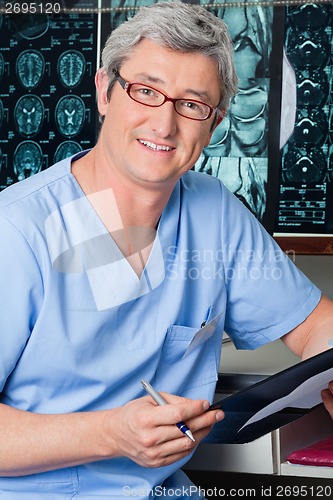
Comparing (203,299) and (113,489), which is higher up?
(203,299)

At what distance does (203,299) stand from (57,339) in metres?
0.29

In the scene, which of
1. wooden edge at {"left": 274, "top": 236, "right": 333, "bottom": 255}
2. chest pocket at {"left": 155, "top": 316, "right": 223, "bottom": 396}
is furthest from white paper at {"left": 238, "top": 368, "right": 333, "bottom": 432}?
wooden edge at {"left": 274, "top": 236, "right": 333, "bottom": 255}

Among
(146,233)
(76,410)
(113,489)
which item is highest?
(146,233)

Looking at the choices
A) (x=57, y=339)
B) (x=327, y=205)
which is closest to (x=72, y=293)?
(x=57, y=339)

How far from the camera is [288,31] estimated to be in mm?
1858

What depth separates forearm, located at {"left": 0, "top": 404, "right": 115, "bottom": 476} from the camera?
1.07 metres

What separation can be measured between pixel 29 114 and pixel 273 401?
109 cm

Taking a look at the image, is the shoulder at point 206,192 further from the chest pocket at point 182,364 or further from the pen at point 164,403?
the pen at point 164,403

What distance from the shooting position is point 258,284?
4.54ft

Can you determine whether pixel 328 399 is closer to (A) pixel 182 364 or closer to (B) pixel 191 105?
(A) pixel 182 364

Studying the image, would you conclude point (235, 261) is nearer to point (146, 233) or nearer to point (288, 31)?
point (146, 233)

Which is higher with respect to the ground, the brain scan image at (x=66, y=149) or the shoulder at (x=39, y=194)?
the shoulder at (x=39, y=194)

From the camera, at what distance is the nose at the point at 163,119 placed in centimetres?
119

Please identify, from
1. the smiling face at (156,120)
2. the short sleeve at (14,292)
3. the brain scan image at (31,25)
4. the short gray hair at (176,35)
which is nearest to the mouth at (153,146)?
the smiling face at (156,120)
